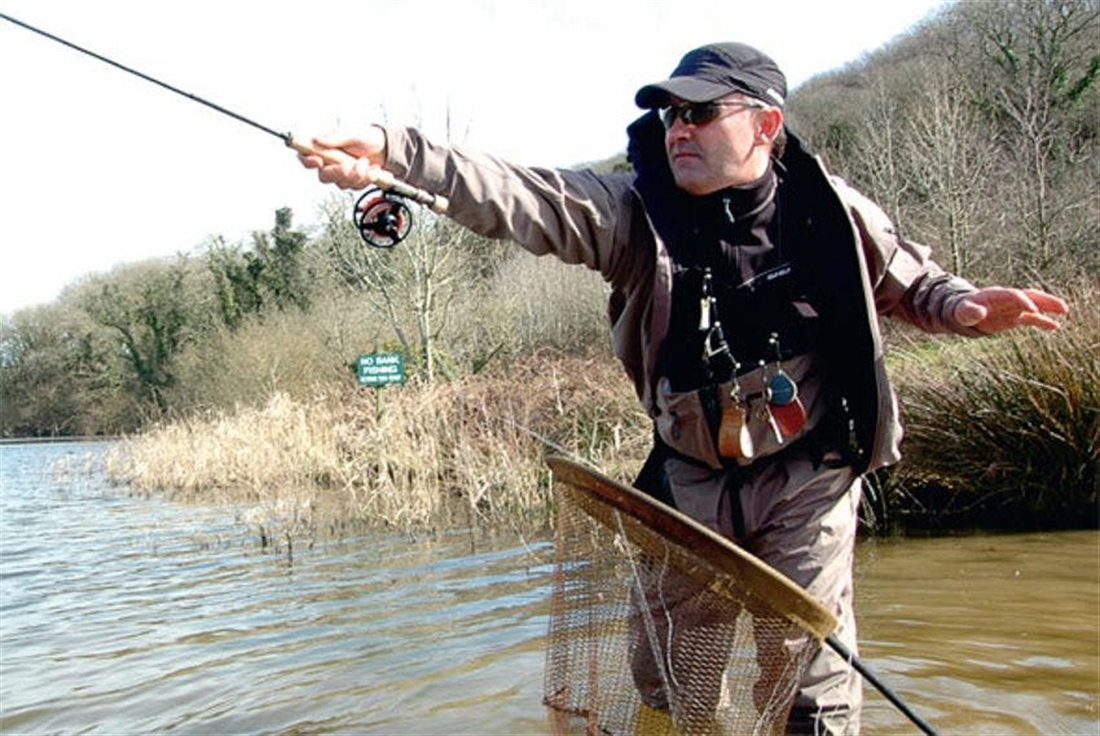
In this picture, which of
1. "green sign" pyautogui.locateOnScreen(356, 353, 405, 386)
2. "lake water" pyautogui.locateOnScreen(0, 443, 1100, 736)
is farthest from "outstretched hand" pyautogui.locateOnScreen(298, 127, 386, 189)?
"green sign" pyautogui.locateOnScreen(356, 353, 405, 386)

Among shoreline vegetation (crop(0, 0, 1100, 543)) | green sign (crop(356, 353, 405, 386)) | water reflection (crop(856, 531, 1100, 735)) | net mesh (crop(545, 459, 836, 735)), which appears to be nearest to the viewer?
net mesh (crop(545, 459, 836, 735))

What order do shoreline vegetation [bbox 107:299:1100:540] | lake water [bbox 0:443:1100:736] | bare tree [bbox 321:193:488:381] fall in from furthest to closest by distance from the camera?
bare tree [bbox 321:193:488:381] < shoreline vegetation [bbox 107:299:1100:540] < lake water [bbox 0:443:1100:736]

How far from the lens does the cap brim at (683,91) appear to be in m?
3.04

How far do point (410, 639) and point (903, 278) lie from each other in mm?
5028

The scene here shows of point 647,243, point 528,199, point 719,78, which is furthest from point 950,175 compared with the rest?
point 528,199

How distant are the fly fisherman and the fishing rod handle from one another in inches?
5.4

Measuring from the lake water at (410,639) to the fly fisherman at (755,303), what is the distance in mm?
2224

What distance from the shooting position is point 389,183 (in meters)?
2.91

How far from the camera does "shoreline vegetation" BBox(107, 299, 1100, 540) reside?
893 centimetres

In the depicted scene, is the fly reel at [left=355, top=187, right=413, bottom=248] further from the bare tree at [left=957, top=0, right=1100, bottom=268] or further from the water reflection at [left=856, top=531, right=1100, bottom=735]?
the bare tree at [left=957, top=0, right=1100, bottom=268]

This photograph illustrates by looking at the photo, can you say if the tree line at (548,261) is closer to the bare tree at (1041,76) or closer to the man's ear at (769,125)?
the bare tree at (1041,76)

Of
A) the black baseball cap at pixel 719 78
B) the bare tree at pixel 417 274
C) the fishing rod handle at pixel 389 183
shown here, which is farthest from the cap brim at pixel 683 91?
the bare tree at pixel 417 274

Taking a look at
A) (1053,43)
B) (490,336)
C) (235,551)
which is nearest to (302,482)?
(235,551)

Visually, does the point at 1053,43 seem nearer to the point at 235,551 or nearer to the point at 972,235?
the point at 972,235
